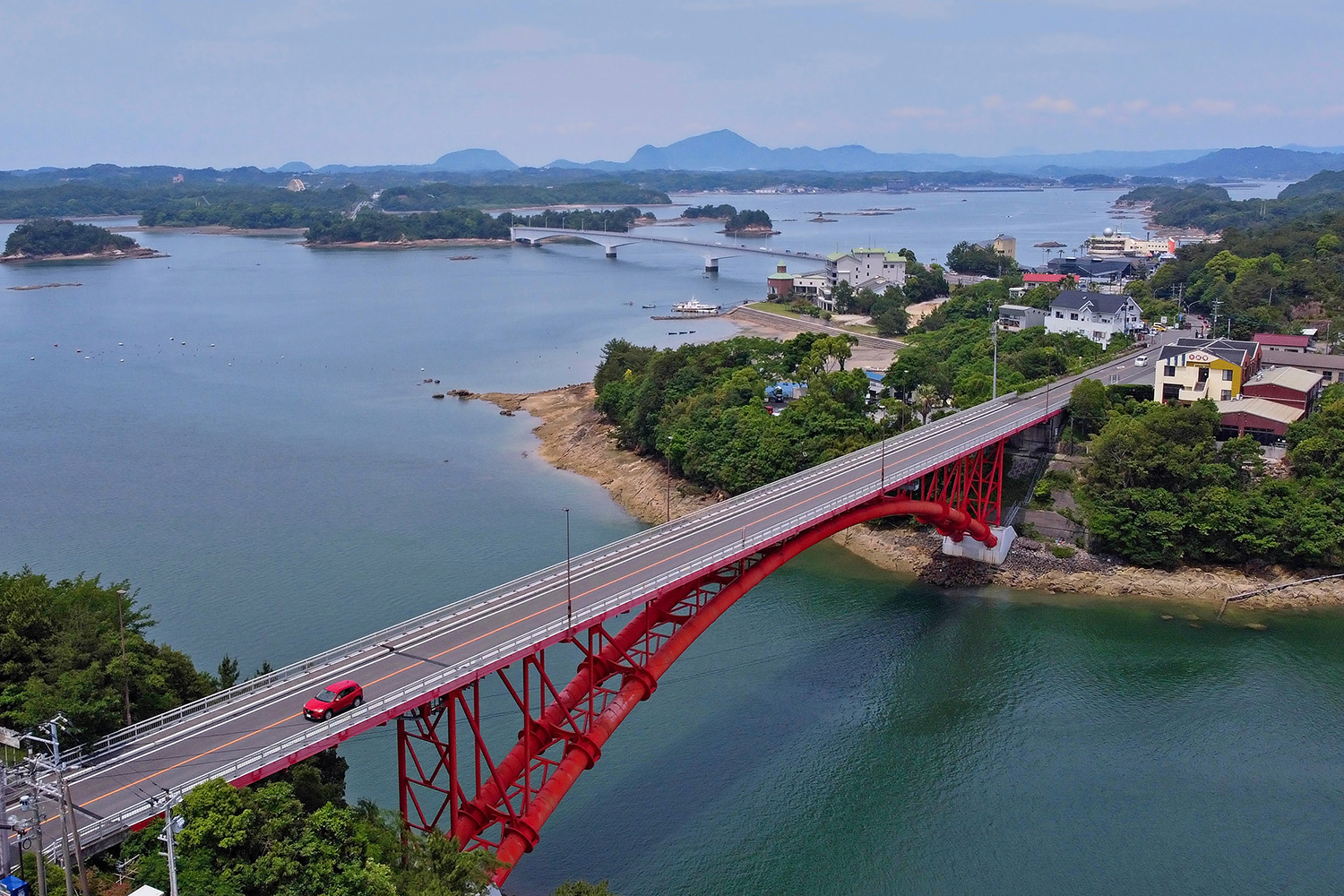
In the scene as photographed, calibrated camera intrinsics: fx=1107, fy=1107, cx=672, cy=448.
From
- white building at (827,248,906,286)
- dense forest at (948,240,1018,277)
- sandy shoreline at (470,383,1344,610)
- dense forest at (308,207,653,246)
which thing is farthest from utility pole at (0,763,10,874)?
dense forest at (308,207,653,246)

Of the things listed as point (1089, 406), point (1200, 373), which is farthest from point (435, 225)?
point (1200, 373)

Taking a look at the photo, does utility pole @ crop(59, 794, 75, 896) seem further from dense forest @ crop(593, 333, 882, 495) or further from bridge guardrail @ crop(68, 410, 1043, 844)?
dense forest @ crop(593, 333, 882, 495)

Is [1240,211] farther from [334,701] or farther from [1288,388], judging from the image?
[334,701]

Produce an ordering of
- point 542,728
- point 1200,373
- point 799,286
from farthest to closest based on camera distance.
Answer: point 799,286 < point 1200,373 < point 542,728

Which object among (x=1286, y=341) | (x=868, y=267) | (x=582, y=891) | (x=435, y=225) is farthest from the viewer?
(x=435, y=225)

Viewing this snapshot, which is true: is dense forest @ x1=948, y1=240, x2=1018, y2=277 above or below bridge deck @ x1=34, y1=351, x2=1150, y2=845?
above

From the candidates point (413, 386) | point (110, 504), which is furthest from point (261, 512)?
point (413, 386)
